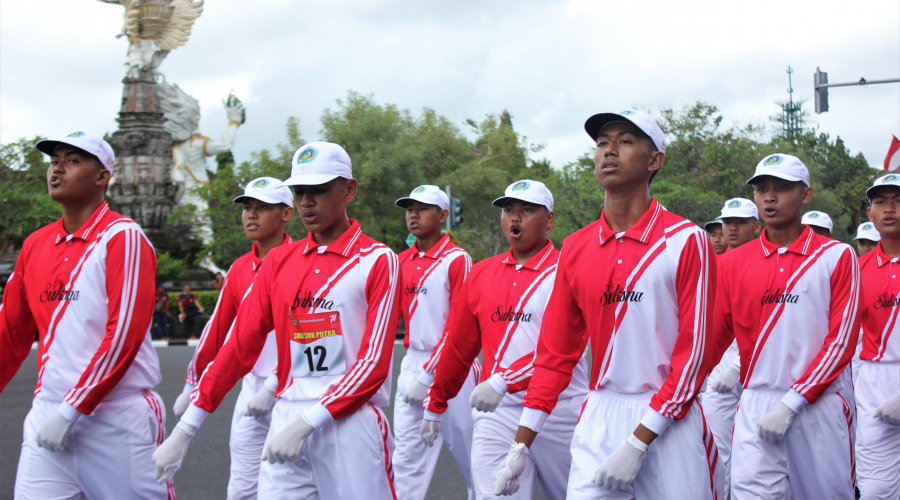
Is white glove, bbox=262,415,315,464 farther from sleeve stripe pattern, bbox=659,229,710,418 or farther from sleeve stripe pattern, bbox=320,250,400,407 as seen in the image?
sleeve stripe pattern, bbox=659,229,710,418

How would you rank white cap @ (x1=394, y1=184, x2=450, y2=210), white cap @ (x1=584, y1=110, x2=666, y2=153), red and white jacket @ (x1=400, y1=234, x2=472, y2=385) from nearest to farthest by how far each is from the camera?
1. white cap @ (x1=584, y1=110, x2=666, y2=153)
2. red and white jacket @ (x1=400, y1=234, x2=472, y2=385)
3. white cap @ (x1=394, y1=184, x2=450, y2=210)

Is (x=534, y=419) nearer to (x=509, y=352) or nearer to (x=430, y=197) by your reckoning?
(x=509, y=352)

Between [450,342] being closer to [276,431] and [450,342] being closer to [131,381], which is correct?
[276,431]

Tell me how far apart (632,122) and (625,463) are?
4.56 feet

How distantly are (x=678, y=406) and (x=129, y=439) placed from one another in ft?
9.21

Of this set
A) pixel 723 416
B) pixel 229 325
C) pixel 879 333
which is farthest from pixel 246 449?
pixel 879 333

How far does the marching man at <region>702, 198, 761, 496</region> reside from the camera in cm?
569

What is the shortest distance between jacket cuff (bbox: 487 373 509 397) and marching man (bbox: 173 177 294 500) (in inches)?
55.9

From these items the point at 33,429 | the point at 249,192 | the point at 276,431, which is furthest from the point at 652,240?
the point at 249,192

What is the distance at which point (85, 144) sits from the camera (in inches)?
168

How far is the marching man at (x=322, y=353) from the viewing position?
363cm

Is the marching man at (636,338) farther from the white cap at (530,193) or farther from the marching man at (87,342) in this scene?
the marching man at (87,342)

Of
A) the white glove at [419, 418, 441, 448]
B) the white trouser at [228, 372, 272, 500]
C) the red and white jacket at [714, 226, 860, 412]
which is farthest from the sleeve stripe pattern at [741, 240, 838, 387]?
the white trouser at [228, 372, 272, 500]

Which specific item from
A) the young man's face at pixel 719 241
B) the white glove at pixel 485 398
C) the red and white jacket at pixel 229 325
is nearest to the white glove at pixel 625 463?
the white glove at pixel 485 398
